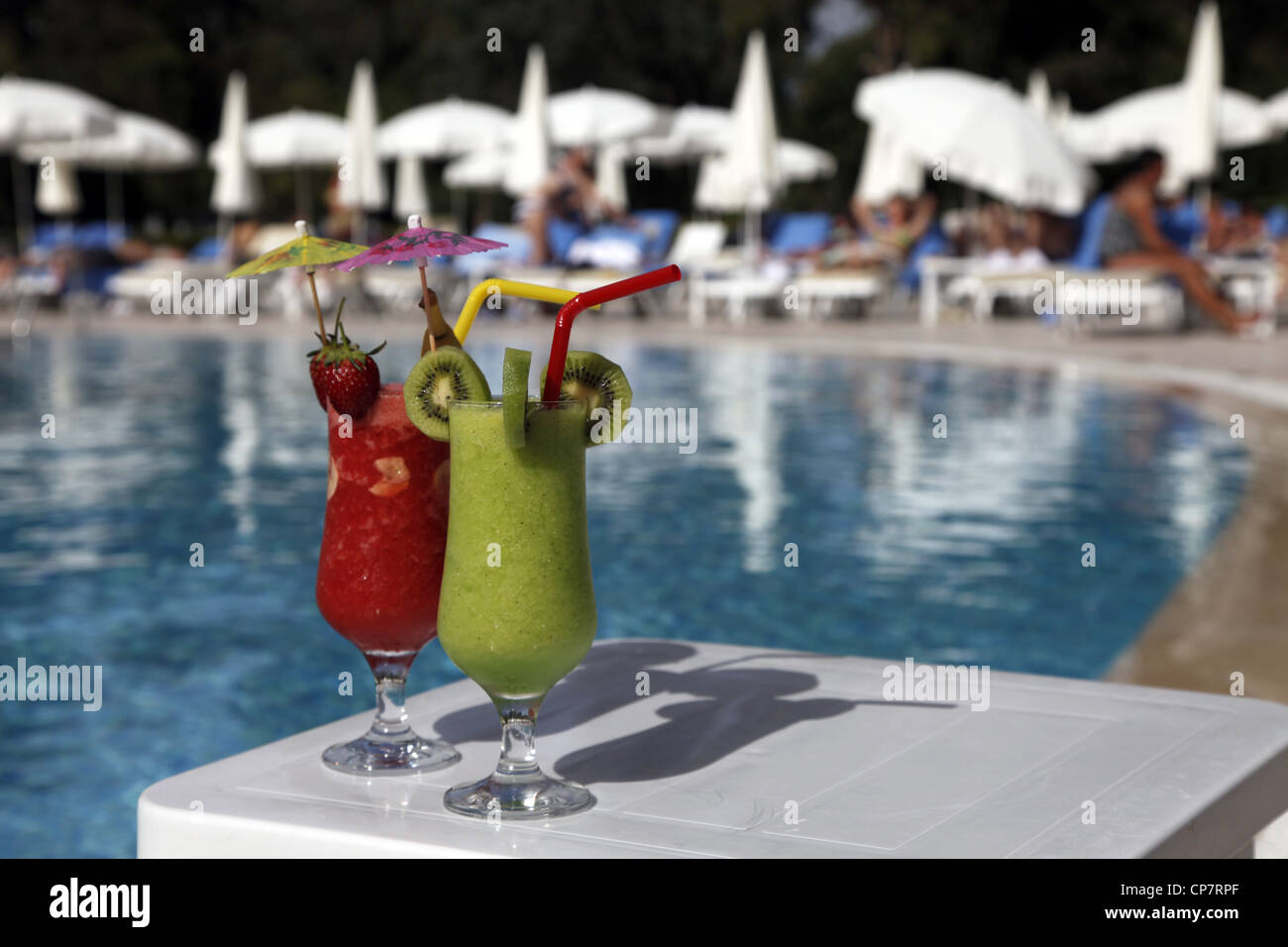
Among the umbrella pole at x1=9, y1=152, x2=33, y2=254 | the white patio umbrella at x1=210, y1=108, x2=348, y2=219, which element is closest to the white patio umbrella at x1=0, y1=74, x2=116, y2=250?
the white patio umbrella at x1=210, y1=108, x2=348, y2=219

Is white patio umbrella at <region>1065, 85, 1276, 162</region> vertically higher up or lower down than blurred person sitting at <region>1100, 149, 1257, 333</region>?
higher up

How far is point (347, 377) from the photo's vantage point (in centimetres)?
170

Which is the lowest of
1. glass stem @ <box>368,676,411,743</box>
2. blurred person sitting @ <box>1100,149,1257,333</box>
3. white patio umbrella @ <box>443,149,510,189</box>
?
glass stem @ <box>368,676,411,743</box>

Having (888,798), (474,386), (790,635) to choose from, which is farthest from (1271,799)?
(790,635)

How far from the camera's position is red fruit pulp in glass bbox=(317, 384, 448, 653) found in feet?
5.67

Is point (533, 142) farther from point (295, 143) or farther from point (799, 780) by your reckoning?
point (799, 780)

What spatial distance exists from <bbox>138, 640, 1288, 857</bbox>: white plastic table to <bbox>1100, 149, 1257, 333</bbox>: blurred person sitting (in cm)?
1398

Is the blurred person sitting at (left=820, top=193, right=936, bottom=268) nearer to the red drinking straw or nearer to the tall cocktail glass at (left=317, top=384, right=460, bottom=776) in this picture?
the tall cocktail glass at (left=317, top=384, right=460, bottom=776)

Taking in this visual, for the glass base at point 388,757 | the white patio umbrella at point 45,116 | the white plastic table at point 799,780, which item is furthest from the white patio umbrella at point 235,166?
the glass base at point 388,757

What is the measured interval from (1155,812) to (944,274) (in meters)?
18.4

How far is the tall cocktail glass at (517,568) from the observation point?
5.02ft

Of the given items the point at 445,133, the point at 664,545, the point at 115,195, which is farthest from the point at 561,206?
the point at 115,195
